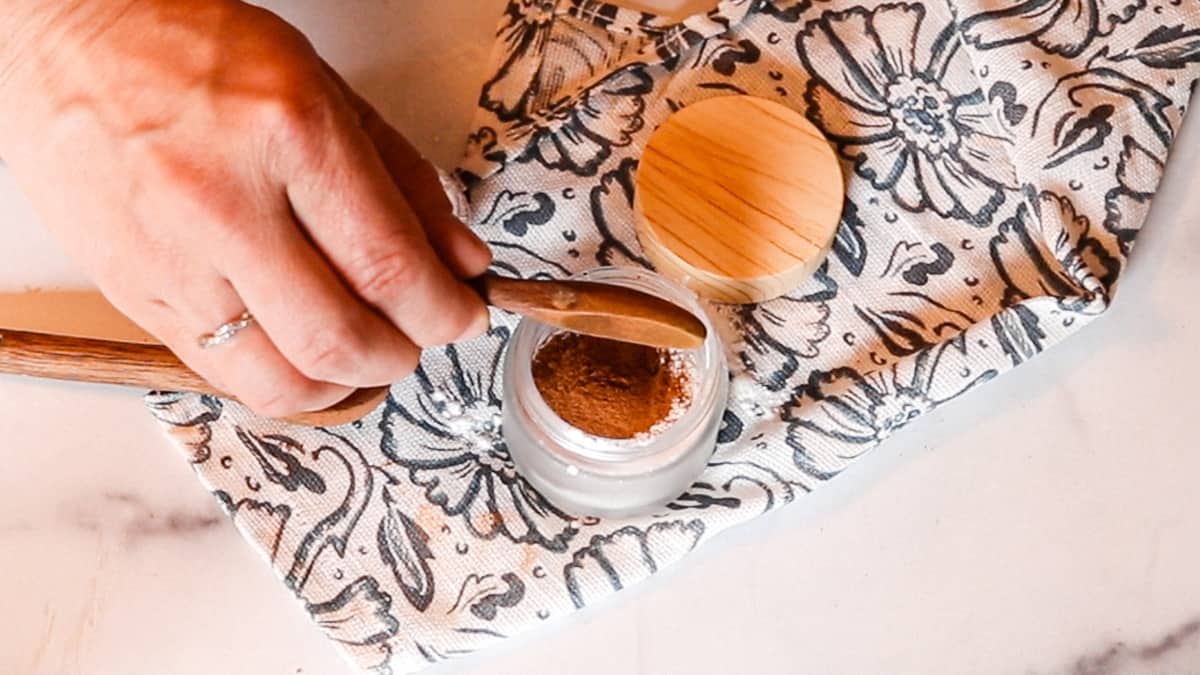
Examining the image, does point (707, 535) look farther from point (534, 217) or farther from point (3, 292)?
point (3, 292)

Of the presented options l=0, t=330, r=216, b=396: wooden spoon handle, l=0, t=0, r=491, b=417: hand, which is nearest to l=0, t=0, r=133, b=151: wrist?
l=0, t=0, r=491, b=417: hand

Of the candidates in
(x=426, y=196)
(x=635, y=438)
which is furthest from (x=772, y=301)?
(x=426, y=196)

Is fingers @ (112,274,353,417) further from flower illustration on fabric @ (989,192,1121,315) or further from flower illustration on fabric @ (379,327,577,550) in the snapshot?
flower illustration on fabric @ (989,192,1121,315)

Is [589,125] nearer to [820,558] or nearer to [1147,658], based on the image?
[820,558]

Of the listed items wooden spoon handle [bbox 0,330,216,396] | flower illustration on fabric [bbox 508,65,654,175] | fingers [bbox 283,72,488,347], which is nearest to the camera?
fingers [bbox 283,72,488,347]

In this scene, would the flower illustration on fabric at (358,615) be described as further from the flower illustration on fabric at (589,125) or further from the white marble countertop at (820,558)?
the flower illustration on fabric at (589,125)

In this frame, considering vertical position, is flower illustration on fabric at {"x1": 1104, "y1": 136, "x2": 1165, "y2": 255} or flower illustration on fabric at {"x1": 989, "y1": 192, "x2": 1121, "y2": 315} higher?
flower illustration on fabric at {"x1": 1104, "y1": 136, "x2": 1165, "y2": 255}

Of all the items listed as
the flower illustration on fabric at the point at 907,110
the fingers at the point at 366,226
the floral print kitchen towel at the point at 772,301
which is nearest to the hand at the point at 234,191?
the fingers at the point at 366,226
